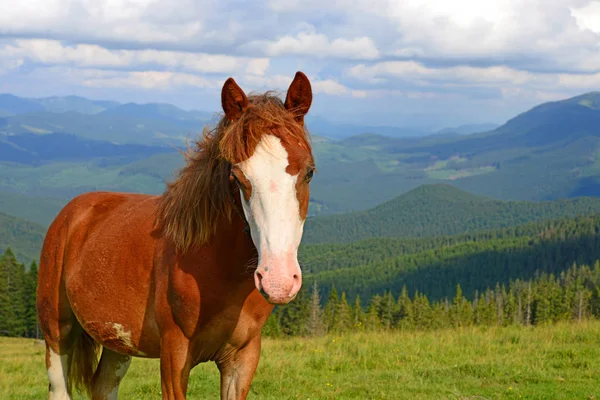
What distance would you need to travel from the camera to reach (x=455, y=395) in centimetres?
817

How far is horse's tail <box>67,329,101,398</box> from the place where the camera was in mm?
6625

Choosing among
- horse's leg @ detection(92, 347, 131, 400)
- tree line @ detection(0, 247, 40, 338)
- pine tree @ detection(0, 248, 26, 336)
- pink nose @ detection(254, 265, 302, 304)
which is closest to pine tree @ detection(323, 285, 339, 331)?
tree line @ detection(0, 247, 40, 338)

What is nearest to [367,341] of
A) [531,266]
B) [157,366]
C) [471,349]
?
[471,349]

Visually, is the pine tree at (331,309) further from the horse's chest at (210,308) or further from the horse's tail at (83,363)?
the horse's chest at (210,308)

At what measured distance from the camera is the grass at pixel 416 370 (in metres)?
8.60

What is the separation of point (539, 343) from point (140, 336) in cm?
848

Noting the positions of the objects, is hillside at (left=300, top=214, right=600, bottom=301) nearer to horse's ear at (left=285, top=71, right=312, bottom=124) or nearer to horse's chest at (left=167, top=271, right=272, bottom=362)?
horse's chest at (left=167, top=271, right=272, bottom=362)

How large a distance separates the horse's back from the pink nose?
1.78 m

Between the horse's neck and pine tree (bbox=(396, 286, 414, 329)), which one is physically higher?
the horse's neck

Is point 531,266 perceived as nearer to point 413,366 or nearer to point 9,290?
point 9,290

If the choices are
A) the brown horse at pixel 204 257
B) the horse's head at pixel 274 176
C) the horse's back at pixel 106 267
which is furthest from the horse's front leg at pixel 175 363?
the horse's head at pixel 274 176

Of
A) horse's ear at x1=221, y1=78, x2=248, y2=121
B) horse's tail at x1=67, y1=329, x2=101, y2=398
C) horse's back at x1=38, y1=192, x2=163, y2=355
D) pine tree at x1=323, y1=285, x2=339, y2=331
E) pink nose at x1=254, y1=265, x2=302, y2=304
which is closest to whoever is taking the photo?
pink nose at x1=254, y1=265, x2=302, y2=304

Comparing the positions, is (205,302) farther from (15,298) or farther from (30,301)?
(30,301)

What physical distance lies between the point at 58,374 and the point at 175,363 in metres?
2.50
